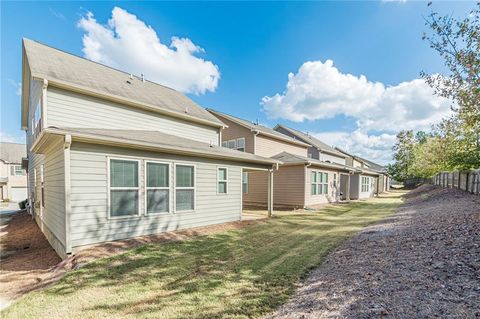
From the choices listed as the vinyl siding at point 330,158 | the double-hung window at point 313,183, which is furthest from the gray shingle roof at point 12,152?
the vinyl siding at point 330,158

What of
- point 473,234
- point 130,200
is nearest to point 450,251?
point 473,234

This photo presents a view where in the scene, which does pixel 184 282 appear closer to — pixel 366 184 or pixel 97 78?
pixel 97 78

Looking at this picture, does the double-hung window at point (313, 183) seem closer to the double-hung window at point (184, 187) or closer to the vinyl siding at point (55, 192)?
the double-hung window at point (184, 187)

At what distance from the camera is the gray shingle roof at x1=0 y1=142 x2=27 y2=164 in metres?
29.3

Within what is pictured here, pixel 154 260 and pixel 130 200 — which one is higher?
pixel 130 200

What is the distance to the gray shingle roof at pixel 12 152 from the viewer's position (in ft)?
96.3

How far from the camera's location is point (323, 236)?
24.8ft

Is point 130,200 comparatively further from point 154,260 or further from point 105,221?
point 154,260

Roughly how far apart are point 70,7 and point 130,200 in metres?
9.21

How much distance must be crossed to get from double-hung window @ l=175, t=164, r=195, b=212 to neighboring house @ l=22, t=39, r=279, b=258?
36 mm

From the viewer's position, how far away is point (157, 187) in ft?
24.1

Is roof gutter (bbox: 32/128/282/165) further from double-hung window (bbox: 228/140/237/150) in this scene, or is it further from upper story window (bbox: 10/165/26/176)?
upper story window (bbox: 10/165/26/176)

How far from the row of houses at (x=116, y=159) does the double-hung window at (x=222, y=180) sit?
0.04 m

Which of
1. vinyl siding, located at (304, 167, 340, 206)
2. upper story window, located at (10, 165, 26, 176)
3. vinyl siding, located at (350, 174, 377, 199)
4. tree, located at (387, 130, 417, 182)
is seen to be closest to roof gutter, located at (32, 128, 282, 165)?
vinyl siding, located at (304, 167, 340, 206)
